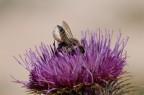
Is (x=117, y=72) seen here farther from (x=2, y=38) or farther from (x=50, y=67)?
(x=2, y=38)

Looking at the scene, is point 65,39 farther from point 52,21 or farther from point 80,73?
point 52,21

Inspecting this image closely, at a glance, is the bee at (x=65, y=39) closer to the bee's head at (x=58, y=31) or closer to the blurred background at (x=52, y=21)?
the bee's head at (x=58, y=31)

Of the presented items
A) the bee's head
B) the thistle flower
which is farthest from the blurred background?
the bee's head

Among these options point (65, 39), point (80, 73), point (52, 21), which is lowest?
point (80, 73)

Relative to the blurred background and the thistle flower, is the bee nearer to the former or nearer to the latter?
the thistle flower

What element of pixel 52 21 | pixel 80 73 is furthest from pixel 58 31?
pixel 52 21

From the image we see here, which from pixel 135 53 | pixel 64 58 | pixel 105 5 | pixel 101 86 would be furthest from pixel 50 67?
pixel 105 5
